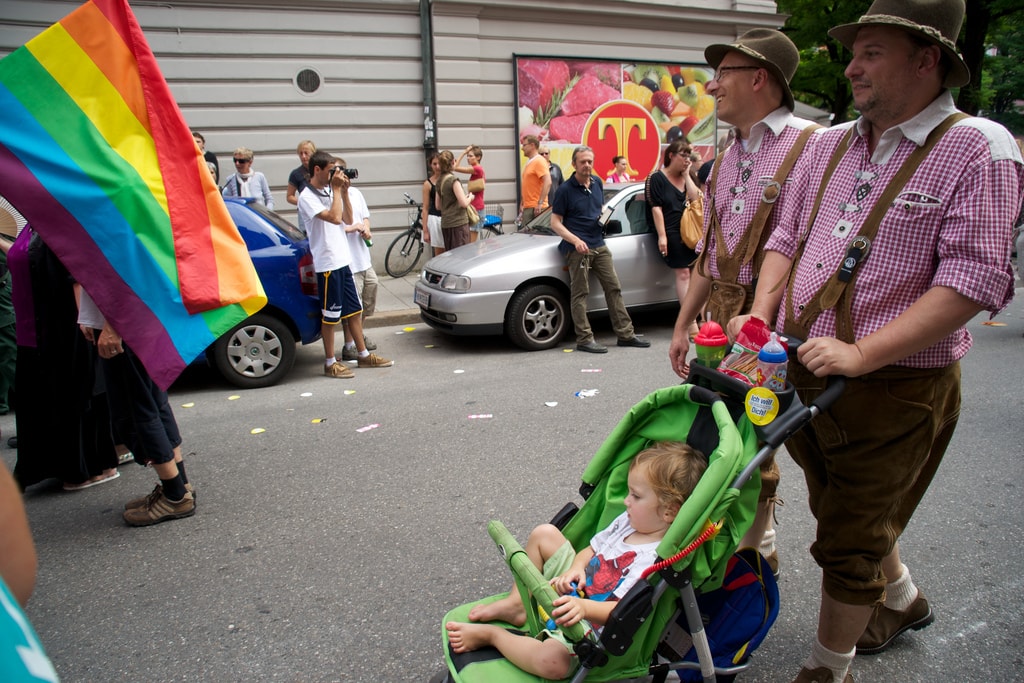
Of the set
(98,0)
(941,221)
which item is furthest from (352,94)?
(941,221)

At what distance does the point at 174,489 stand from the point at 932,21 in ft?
13.0

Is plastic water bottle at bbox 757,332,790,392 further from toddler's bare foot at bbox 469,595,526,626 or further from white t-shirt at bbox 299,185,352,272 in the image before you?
white t-shirt at bbox 299,185,352,272

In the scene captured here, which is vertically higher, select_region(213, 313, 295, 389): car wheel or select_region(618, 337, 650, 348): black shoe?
select_region(213, 313, 295, 389): car wheel

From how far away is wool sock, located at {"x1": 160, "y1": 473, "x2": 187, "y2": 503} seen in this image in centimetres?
404

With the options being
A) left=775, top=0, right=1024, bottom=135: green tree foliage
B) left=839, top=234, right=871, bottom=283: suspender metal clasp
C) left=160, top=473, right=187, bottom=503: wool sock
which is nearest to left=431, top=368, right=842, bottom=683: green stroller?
left=839, top=234, right=871, bottom=283: suspender metal clasp

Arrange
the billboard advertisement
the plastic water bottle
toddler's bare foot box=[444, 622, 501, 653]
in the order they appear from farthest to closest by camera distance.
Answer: the billboard advertisement → toddler's bare foot box=[444, 622, 501, 653] → the plastic water bottle

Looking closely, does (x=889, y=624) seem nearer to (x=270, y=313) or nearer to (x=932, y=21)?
(x=932, y=21)

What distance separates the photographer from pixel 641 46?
14516 mm

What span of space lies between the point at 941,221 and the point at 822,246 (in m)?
0.35

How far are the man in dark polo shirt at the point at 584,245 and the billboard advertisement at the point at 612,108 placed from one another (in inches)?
247

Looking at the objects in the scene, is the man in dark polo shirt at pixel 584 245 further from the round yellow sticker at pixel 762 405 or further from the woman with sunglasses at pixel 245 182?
the round yellow sticker at pixel 762 405

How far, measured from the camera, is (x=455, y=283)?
752cm

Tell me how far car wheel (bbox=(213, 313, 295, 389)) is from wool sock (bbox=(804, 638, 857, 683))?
17.4 ft

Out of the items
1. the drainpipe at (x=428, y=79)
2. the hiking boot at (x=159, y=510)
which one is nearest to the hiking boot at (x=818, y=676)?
the hiking boot at (x=159, y=510)
